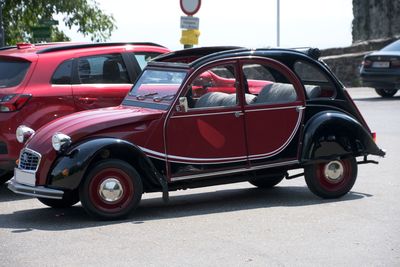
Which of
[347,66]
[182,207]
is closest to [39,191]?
[182,207]

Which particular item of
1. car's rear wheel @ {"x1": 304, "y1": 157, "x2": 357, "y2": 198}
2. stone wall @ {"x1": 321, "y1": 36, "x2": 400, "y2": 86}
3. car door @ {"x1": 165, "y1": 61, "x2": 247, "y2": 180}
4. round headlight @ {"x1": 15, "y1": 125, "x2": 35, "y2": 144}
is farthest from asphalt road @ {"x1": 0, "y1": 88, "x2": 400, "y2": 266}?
stone wall @ {"x1": 321, "y1": 36, "x2": 400, "y2": 86}

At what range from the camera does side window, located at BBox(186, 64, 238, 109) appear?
9195 millimetres

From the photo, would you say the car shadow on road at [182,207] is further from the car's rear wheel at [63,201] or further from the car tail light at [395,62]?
the car tail light at [395,62]

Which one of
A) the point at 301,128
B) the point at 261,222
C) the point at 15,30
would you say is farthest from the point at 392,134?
the point at 15,30

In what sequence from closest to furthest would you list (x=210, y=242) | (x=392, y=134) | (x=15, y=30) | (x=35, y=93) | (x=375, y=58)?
(x=210, y=242)
(x=35, y=93)
(x=392, y=134)
(x=375, y=58)
(x=15, y=30)

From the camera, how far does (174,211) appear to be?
9.20m

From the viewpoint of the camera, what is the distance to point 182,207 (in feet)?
30.9

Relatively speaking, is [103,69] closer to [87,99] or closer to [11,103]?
[87,99]

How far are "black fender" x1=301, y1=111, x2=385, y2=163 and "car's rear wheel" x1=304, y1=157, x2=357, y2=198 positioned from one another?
0.38ft

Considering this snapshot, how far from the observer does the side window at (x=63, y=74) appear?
10.6 m

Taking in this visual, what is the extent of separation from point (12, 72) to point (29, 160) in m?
2.06

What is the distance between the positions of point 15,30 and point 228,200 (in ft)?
49.9

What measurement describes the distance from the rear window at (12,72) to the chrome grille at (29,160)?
173 cm

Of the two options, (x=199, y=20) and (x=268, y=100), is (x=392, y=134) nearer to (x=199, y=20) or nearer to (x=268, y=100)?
(x=199, y=20)
